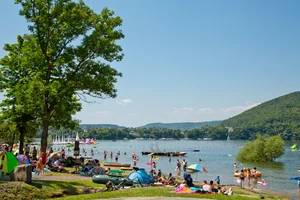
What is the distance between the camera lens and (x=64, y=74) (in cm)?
2914

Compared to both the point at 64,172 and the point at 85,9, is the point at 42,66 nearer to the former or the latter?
the point at 85,9

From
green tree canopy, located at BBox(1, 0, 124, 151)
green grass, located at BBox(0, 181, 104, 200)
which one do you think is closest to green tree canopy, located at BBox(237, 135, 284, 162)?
green tree canopy, located at BBox(1, 0, 124, 151)

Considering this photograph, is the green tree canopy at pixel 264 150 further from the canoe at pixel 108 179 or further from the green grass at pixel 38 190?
the green grass at pixel 38 190

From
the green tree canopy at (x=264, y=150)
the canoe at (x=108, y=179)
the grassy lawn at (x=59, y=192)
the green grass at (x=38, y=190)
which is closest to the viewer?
the green grass at (x=38, y=190)

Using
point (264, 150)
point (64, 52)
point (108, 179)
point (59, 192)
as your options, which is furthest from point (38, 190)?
point (264, 150)

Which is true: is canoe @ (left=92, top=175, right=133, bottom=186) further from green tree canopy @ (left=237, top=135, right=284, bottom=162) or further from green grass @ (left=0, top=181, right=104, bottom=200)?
green tree canopy @ (left=237, top=135, right=284, bottom=162)

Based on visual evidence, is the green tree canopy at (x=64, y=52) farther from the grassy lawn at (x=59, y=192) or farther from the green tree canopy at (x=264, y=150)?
the green tree canopy at (x=264, y=150)

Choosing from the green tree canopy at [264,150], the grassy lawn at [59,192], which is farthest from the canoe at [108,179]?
the green tree canopy at [264,150]

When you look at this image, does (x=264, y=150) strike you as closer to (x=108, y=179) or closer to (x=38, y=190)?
(x=108, y=179)

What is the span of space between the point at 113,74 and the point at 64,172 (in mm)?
9087

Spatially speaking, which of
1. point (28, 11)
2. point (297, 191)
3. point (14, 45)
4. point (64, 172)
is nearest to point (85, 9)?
point (28, 11)

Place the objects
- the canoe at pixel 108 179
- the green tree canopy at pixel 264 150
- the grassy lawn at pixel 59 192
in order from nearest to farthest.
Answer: the grassy lawn at pixel 59 192, the canoe at pixel 108 179, the green tree canopy at pixel 264 150

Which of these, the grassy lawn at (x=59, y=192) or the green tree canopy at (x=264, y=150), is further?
the green tree canopy at (x=264, y=150)

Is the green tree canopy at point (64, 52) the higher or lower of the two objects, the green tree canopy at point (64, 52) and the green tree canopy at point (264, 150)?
the higher
